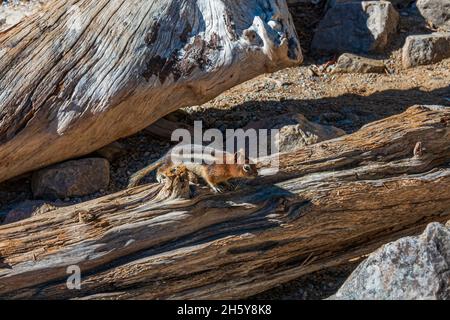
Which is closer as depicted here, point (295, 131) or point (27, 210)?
point (27, 210)

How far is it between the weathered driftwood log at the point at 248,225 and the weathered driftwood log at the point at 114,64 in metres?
1.06

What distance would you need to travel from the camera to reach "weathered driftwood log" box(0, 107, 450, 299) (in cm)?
470

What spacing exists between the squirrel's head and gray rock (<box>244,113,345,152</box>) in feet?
3.34

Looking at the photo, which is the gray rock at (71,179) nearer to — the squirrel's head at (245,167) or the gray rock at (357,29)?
the squirrel's head at (245,167)

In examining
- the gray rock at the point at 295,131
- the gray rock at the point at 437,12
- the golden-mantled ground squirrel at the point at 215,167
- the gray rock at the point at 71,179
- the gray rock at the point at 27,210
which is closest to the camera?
the golden-mantled ground squirrel at the point at 215,167

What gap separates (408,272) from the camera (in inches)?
173

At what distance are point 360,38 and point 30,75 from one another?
3.91 m

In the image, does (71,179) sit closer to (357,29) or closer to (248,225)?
(248,225)

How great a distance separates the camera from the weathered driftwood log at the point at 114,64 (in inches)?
227

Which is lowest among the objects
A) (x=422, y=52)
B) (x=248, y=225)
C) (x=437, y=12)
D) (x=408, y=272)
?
(x=408, y=272)

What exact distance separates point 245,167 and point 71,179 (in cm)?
168

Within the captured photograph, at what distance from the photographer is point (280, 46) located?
612 cm

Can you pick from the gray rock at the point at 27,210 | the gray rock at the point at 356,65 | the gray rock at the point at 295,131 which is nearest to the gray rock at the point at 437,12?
the gray rock at the point at 356,65

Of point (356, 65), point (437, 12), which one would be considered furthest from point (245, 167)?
point (437, 12)
